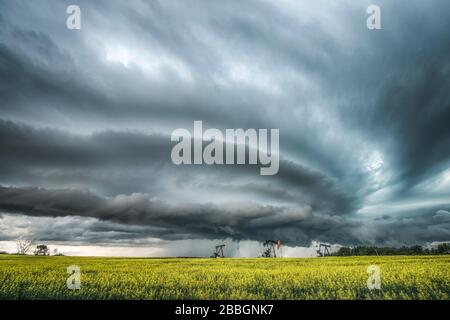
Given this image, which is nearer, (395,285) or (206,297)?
(206,297)

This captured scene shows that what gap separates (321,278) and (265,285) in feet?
12.9
